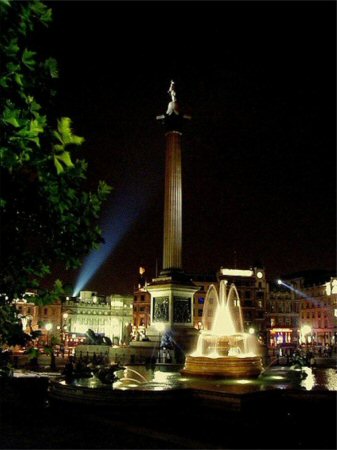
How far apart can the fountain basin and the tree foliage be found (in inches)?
639

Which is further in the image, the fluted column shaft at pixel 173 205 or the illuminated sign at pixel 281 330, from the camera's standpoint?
the illuminated sign at pixel 281 330

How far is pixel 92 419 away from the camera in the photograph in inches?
587

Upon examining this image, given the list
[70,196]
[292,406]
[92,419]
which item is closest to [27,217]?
[70,196]

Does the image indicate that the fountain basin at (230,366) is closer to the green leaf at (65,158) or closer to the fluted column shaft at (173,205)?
the green leaf at (65,158)

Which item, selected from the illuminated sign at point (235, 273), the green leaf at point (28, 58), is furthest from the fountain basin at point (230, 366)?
the illuminated sign at point (235, 273)

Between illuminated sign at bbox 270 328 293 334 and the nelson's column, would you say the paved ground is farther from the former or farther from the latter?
illuminated sign at bbox 270 328 293 334

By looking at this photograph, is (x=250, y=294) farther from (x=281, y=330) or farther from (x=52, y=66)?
(x=52, y=66)

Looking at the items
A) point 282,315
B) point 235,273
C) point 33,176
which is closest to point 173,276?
point 33,176

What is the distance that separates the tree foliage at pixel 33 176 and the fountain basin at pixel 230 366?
639 inches

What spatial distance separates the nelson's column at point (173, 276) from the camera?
41.5 m

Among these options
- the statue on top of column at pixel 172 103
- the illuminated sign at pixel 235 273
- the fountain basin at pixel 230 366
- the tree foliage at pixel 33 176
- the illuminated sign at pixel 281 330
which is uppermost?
the statue on top of column at pixel 172 103

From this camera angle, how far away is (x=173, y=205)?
152 feet

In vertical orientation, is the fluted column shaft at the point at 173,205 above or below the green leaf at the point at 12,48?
above

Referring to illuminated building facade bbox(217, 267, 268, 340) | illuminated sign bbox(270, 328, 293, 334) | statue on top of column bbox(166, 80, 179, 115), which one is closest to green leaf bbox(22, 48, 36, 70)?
statue on top of column bbox(166, 80, 179, 115)
